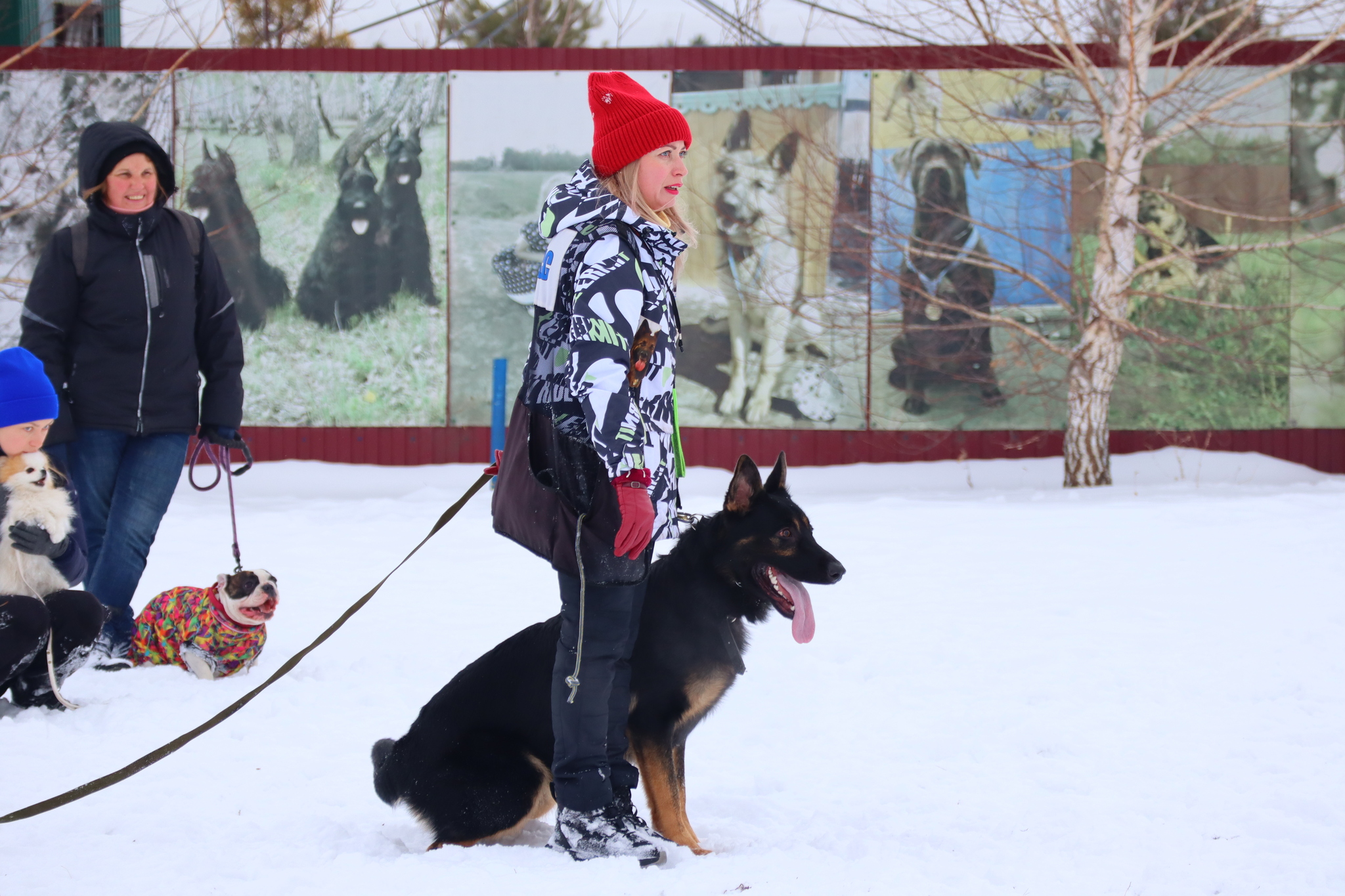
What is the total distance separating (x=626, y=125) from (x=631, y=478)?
0.80 meters

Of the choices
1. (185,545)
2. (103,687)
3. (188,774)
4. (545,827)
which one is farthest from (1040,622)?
(185,545)

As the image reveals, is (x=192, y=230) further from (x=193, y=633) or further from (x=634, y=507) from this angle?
(x=634, y=507)

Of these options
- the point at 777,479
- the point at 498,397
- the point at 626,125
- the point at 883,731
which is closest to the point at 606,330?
the point at 626,125

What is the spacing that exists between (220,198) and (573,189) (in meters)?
8.44

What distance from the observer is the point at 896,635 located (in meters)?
4.45

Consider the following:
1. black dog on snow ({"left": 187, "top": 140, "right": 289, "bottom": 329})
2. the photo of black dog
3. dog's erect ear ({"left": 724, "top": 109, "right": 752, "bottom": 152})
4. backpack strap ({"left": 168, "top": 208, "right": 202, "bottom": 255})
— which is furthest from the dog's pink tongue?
black dog on snow ({"left": 187, "top": 140, "right": 289, "bottom": 329})

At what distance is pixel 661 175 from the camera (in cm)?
235

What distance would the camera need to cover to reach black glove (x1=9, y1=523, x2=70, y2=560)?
9.98 ft

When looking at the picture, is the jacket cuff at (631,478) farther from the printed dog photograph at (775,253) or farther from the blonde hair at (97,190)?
the printed dog photograph at (775,253)

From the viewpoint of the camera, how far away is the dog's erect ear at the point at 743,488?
2635mm

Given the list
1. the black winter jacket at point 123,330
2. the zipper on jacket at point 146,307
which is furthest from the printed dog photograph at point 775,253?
the zipper on jacket at point 146,307

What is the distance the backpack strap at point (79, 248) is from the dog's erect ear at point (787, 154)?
21.4 feet

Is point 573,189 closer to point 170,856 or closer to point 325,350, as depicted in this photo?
point 170,856

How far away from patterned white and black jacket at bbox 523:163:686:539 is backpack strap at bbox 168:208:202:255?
2321 millimetres
